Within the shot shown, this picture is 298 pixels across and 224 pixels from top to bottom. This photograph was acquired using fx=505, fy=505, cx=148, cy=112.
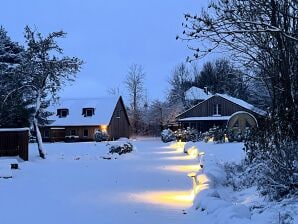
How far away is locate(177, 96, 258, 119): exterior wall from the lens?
61.5 meters

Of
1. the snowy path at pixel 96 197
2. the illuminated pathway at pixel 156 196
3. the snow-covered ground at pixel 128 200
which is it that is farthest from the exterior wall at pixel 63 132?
the snow-covered ground at pixel 128 200

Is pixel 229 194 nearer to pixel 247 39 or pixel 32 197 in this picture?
pixel 247 39

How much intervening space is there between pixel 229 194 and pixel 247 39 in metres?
3.78

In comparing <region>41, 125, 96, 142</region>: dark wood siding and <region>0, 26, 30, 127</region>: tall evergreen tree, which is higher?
<region>0, 26, 30, 127</region>: tall evergreen tree

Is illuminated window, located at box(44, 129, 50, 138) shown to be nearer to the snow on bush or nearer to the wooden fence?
the wooden fence

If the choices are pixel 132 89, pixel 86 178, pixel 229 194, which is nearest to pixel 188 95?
pixel 132 89

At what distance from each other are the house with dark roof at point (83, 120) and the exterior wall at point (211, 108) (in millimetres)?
9070

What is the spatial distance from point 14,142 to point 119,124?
1683 inches

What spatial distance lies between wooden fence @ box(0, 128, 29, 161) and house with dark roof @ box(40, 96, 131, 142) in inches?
→ 1425

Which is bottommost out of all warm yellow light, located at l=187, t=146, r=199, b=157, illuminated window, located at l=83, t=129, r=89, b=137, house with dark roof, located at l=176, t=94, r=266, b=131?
warm yellow light, located at l=187, t=146, r=199, b=157

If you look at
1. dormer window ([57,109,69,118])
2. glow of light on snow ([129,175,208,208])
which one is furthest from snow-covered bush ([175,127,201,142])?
→ glow of light on snow ([129,175,208,208])

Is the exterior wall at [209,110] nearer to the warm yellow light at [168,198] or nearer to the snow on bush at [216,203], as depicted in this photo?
the snow on bush at [216,203]

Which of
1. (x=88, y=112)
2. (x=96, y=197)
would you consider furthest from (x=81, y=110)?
(x=96, y=197)

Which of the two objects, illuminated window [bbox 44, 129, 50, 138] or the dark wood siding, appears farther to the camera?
illuminated window [bbox 44, 129, 50, 138]
